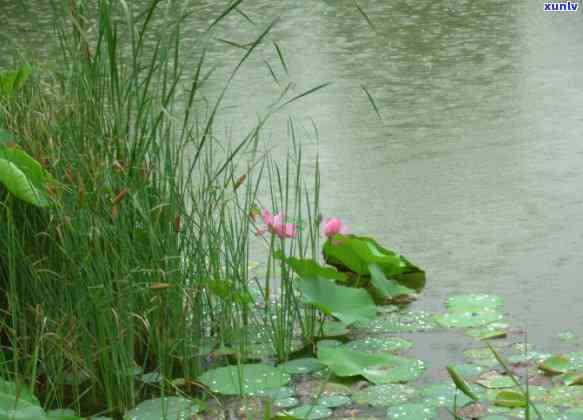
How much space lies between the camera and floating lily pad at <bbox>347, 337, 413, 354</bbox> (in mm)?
2107

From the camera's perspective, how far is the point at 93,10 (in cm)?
595

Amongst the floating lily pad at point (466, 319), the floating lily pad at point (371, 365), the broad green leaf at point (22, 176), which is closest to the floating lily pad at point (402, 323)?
the floating lily pad at point (466, 319)

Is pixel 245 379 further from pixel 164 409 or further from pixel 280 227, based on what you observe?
pixel 280 227

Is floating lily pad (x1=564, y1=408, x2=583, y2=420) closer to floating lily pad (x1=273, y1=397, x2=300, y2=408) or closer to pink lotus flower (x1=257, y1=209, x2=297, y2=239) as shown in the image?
floating lily pad (x1=273, y1=397, x2=300, y2=408)

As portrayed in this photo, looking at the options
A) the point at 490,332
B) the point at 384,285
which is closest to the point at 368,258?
the point at 384,285

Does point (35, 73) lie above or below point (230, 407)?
above

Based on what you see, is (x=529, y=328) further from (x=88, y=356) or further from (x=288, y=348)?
(x=88, y=356)

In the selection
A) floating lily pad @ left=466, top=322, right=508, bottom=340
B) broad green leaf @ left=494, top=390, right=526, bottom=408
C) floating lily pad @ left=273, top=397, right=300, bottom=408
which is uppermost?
broad green leaf @ left=494, top=390, right=526, bottom=408

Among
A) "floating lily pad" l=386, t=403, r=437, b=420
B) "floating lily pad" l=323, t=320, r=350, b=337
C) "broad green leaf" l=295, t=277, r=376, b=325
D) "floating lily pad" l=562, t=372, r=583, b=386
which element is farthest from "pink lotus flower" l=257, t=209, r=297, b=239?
"floating lily pad" l=562, t=372, r=583, b=386

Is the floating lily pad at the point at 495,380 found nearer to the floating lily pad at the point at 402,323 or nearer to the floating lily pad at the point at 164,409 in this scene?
the floating lily pad at the point at 402,323

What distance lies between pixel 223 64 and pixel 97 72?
2837 mm

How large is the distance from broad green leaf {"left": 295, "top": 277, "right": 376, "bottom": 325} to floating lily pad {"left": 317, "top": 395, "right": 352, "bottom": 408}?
0.74ft

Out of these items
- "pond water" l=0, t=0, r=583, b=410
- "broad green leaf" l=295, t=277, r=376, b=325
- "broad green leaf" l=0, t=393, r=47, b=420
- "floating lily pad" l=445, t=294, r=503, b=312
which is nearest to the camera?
"broad green leaf" l=0, t=393, r=47, b=420

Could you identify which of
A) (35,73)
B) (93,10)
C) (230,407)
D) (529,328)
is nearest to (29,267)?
(230,407)
